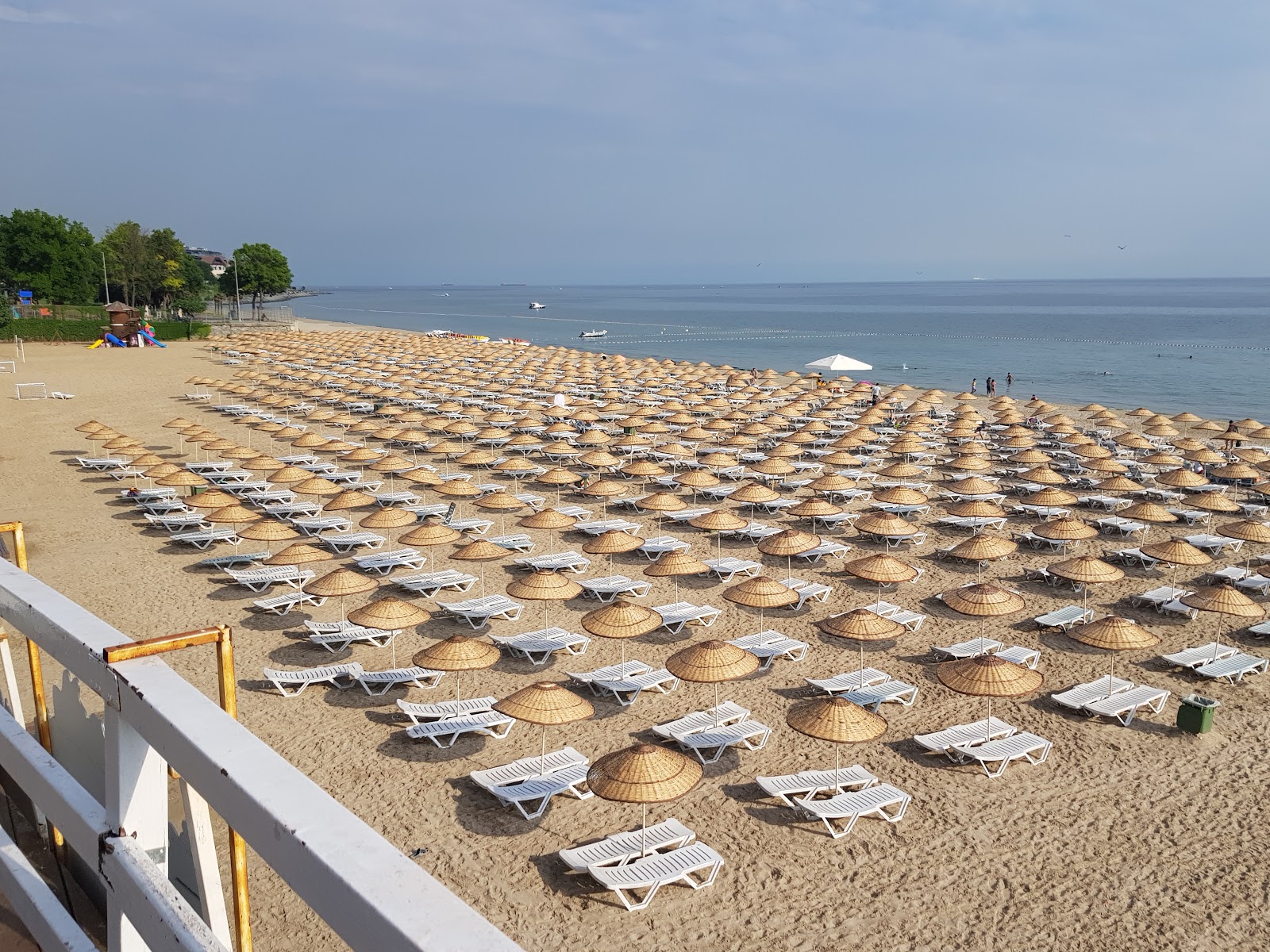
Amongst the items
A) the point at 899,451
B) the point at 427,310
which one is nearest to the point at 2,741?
the point at 899,451

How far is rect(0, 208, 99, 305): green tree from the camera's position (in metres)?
62.9

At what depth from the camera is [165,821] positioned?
1.39m

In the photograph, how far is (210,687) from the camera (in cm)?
1050

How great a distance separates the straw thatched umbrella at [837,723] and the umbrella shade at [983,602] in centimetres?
369

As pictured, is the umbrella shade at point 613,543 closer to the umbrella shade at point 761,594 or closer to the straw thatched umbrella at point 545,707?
the umbrella shade at point 761,594

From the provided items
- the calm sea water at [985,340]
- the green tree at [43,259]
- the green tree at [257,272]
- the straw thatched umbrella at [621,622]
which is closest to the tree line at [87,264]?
the green tree at [43,259]

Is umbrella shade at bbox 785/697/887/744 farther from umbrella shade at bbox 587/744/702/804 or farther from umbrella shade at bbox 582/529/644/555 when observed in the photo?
umbrella shade at bbox 582/529/644/555

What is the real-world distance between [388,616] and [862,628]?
579 cm

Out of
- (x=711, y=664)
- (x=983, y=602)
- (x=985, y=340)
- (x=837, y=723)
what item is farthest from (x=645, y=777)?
(x=985, y=340)

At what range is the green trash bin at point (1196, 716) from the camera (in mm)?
10367

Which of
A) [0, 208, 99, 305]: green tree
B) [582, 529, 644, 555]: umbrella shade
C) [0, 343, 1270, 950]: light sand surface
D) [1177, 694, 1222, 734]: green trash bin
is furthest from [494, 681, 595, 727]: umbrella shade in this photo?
[0, 208, 99, 305]: green tree

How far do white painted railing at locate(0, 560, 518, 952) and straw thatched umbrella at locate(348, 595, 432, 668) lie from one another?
32.5ft

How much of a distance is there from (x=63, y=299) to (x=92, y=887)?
74441 mm

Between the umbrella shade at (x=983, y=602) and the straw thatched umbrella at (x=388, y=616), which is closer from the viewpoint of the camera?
the straw thatched umbrella at (x=388, y=616)
